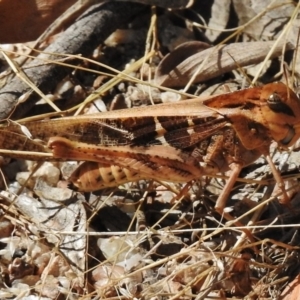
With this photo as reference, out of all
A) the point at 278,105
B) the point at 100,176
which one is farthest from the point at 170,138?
the point at 278,105

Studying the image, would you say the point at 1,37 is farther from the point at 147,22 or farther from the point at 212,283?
the point at 212,283

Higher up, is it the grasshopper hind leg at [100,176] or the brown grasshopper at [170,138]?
the brown grasshopper at [170,138]

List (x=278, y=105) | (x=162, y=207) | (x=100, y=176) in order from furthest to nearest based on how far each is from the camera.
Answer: (x=162, y=207)
(x=100, y=176)
(x=278, y=105)

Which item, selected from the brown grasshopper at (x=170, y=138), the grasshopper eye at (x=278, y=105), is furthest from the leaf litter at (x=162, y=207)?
the grasshopper eye at (x=278, y=105)

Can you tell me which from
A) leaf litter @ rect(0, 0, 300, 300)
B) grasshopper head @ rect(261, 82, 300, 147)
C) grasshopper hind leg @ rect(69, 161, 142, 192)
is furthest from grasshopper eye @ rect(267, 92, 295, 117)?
grasshopper hind leg @ rect(69, 161, 142, 192)

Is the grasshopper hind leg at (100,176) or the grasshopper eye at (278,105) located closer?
the grasshopper eye at (278,105)

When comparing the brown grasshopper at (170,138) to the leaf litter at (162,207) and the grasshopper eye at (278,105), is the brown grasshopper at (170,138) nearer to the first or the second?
the grasshopper eye at (278,105)

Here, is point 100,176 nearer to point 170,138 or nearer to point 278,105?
point 170,138

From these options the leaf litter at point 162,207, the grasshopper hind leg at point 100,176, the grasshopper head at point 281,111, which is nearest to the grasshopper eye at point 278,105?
the grasshopper head at point 281,111

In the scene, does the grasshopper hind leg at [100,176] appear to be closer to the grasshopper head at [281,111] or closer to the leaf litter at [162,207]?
the leaf litter at [162,207]
